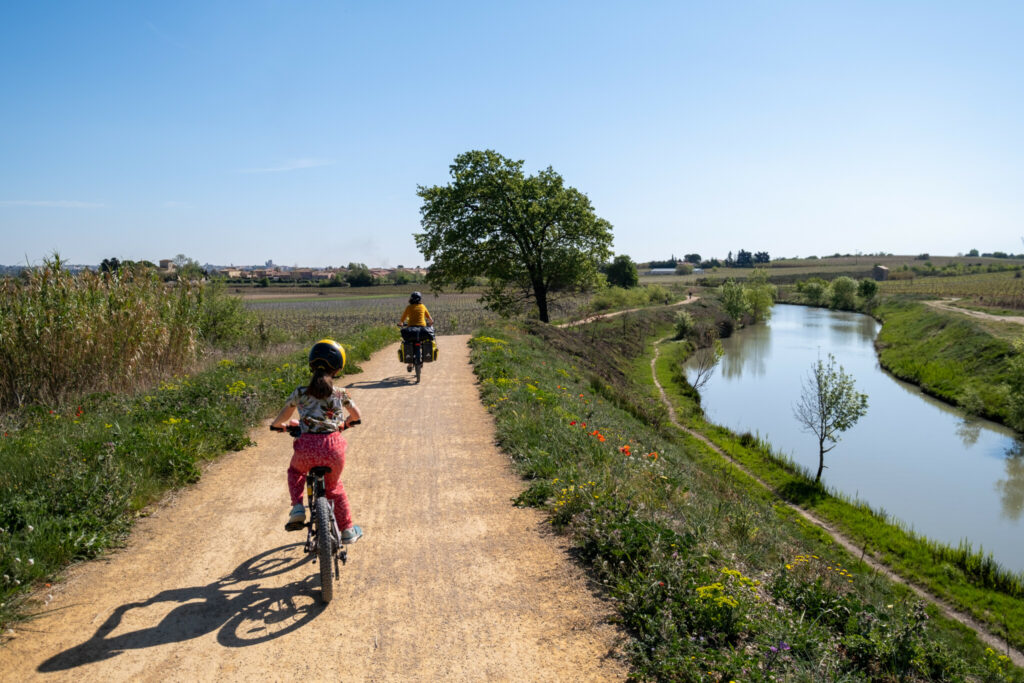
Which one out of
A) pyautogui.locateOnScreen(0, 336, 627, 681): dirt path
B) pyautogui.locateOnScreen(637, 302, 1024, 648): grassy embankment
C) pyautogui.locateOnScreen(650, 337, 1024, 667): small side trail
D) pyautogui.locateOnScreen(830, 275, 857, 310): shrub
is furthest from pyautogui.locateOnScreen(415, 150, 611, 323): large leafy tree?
pyautogui.locateOnScreen(830, 275, 857, 310): shrub

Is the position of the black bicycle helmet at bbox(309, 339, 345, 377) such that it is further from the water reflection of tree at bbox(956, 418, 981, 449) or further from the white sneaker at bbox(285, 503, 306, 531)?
the water reflection of tree at bbox(956, 418, 981, 449)

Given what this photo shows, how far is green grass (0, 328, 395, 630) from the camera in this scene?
482 cm

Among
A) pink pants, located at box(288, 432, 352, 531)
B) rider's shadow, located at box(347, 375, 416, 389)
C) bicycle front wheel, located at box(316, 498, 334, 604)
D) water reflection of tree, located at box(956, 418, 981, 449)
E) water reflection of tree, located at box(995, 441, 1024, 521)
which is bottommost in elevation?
water reflection of tree, located at box(995, 441, 1024, 521)

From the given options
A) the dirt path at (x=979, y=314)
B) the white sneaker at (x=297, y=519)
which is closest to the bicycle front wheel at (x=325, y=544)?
the white sneaker at (x=297, y=519)

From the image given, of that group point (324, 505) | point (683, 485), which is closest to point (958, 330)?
point (683, 485)

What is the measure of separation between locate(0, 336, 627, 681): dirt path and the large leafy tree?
81.1 feet

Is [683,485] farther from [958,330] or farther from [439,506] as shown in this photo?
[958,330]

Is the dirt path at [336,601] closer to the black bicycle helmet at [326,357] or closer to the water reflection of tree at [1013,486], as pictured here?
the black bicycle helmet at [326,357]

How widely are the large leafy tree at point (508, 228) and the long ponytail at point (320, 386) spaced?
1036 inches

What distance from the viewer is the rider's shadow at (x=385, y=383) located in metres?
13.6

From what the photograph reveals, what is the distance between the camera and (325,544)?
4.20 m

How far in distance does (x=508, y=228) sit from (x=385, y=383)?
1848cm

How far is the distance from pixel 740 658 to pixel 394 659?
7.34 feet

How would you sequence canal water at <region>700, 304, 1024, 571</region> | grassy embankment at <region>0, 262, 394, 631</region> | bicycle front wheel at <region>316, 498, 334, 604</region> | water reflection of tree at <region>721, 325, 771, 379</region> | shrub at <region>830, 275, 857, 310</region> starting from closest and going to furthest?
1. bicycle front wheel at <region>316, 498, 334, 604</region>
2. grassy embankment at <region>0, 262, 394, 631</region>
3. canal water at <region>700, 304, 1024, 571</region>
4. water reflection of tree at <region>721, 325, 771, 379</region>
5. shrub at <region>830, 275, 857, 310</region>
